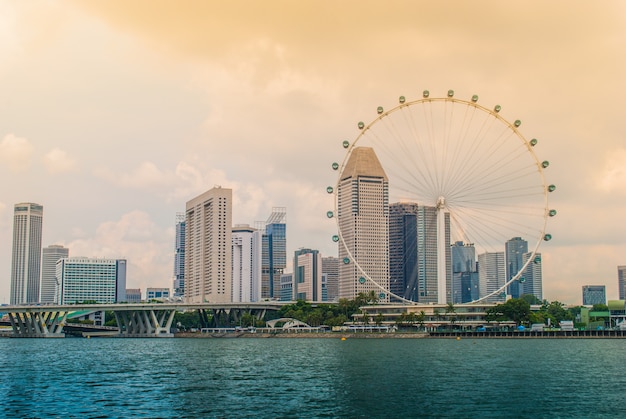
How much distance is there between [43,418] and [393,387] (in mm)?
33215

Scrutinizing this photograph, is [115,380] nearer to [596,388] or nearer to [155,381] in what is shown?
[155,381]

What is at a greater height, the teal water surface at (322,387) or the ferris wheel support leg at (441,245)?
the ferris wheel support leg at (441,245)

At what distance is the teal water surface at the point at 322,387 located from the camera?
2416 inches

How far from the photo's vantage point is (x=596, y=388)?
77.0m

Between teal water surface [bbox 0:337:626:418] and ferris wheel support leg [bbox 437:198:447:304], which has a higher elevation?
ferris wheel support leg [bbox 437:198:447:304]

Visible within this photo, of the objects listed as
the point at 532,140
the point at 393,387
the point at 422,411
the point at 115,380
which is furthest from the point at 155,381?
the point at 532,140

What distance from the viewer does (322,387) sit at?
77.2 m

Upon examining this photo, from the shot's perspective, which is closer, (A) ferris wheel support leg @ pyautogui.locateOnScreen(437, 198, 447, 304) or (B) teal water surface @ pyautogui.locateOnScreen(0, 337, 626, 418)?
(B) teal water surface @ pyautogui.locateOnScreen(0, 337, 626, 418)

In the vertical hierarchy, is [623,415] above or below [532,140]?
below

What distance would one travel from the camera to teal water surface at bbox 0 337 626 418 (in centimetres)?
6138

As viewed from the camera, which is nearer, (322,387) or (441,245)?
(322,387)

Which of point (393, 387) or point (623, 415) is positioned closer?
point (623, 415)

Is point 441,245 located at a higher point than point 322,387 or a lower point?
higher

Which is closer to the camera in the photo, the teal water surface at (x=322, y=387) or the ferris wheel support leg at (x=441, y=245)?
the teal water surface at (x=322, y=387)
